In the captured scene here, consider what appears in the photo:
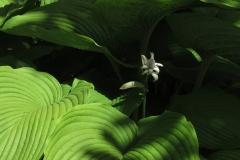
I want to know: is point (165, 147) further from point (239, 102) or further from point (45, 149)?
point (239, 102)

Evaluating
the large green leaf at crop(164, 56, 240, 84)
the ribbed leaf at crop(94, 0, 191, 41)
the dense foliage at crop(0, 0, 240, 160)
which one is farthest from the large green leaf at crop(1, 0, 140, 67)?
the large green leaf at crop(164, 56, 240, 84)

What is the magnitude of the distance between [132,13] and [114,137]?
525 mm

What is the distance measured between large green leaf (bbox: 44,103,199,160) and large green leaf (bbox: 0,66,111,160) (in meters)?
0.09

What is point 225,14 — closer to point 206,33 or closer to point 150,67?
point 206,33

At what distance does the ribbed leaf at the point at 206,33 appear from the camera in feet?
4.66

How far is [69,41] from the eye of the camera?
4.84ft

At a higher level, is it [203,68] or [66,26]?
[66,26]

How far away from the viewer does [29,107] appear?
138 cm

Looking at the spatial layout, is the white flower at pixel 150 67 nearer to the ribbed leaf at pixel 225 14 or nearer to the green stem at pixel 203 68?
the green stem at pixel 203 68

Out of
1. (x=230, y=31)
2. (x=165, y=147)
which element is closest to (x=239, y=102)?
(x=230, y=31)

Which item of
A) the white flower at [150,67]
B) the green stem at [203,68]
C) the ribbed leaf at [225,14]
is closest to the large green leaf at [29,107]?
the white flower at [150,67]

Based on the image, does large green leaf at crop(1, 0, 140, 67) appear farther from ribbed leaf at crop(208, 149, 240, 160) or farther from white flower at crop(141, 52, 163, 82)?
ribbed leaf at crop(208, 149, 240, 160)

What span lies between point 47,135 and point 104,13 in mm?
578

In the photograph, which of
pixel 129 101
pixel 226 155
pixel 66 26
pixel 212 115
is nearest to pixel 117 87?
pixel 129 101
